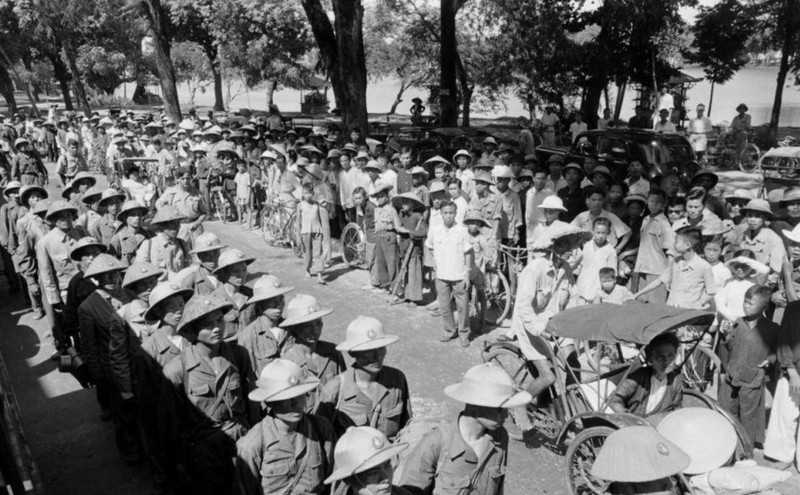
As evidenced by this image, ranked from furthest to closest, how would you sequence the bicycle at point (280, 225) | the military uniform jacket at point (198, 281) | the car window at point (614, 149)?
1. the car window at point (614, 149)
2. the bicycle at point (280, 225)
3. the military uniform jacket at point (198, 281)

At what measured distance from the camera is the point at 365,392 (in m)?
4.43

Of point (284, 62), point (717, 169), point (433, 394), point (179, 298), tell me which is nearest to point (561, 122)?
point (717, 169)

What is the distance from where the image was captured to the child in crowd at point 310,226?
10.4 metres

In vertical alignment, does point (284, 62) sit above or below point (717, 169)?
above

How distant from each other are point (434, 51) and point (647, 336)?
2969 centimetres

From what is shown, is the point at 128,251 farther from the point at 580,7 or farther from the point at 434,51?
the point at 434,51

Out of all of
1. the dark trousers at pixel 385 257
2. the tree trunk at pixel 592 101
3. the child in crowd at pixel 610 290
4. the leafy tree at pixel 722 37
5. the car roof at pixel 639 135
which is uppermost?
the leafy tree at pixel 722 37

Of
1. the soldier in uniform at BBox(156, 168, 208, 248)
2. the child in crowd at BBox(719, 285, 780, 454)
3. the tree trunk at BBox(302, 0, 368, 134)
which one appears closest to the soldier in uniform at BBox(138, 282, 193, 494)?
the soldier in uniform at BBox(156, 168, 208, 248)

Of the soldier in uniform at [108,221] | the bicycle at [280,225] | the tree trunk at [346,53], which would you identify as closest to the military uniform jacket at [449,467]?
the soldier in uniform at [108,221]

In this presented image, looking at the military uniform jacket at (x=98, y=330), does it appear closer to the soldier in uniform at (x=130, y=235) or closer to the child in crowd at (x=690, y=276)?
the soldier in uniform at (x=130, y=235)

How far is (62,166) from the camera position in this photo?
51.9 feet

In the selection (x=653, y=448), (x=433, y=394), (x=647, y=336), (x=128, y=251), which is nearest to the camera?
(x=653, y=448)

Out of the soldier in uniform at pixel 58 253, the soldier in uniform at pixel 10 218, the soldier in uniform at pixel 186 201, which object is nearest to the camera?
the soldier in uniform at pixel 58 253

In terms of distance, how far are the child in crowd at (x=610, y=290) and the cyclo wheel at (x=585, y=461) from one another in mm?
2273
